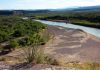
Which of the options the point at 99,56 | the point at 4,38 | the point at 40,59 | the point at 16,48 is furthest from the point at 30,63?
the point at 4,38

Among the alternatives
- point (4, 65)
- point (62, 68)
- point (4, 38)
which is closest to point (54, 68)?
point (62, 68)

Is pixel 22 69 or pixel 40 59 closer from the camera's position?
pixel 22 69

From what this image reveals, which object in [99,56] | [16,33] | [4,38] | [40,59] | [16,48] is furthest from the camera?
[16,33]

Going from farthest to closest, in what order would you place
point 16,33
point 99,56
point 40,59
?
point 16,33 < point 99,56 < point 40,59

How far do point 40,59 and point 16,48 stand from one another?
21.6 m

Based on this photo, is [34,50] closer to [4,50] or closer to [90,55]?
[90,55]

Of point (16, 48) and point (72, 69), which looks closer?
point (72, 69)

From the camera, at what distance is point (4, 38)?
140 feet

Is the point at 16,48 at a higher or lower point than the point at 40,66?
lower

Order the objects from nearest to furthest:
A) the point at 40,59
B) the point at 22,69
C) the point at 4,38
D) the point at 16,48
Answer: the point at 22,69, the point at 40,59, the point at 16,48, the point at 4,38

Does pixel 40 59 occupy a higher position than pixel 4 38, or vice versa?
pixel 40 59

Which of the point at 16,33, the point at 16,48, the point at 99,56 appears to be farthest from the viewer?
the point at 16,33

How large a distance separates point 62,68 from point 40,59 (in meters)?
1.08

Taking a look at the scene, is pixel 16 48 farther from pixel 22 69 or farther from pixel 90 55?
pixel 22 69
